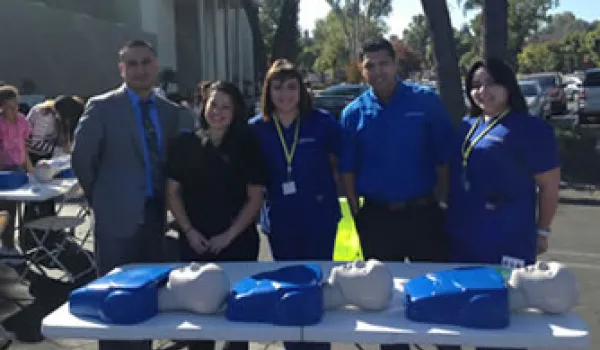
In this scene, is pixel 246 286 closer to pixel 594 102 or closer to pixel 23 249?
pixel 23 249

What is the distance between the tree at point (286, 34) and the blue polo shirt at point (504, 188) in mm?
23200

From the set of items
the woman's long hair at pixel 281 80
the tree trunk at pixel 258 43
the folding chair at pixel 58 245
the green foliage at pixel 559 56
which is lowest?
the folding chair at pixel 58 245

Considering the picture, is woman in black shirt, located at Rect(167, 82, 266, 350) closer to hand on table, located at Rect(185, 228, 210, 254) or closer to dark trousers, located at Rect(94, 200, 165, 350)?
hand on table, located at Rect(185, 228, 210, 254)

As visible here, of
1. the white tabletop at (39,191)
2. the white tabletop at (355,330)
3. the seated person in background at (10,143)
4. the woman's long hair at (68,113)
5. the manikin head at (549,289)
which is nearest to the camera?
the white tabletop at (355,330)

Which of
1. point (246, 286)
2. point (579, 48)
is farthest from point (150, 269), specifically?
point (579, 48)

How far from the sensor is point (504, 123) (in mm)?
2889

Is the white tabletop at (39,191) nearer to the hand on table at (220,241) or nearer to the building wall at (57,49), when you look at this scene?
the hand on table at (220,241)

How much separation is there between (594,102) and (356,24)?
1720 inches

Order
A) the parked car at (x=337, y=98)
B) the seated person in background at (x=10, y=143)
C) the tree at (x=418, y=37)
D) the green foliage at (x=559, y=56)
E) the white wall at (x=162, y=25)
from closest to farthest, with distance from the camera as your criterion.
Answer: the seated person in background at (x=10, y=143) < the parked car at (x=337, y=98) < the white wall at (x=162, y=25) < the green foliage at (x=559, y=56) < the tree at (x=418, y=37)

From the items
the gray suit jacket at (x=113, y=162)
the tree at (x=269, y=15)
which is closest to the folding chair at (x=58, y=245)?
the gray suit jacket at (x=113, y=162)

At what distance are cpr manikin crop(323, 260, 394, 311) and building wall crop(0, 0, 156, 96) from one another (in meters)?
17.4

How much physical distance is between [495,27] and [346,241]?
6.78 m

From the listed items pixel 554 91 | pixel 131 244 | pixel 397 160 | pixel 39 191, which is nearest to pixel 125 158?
pixel 131 244

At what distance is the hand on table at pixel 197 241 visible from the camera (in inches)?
126
